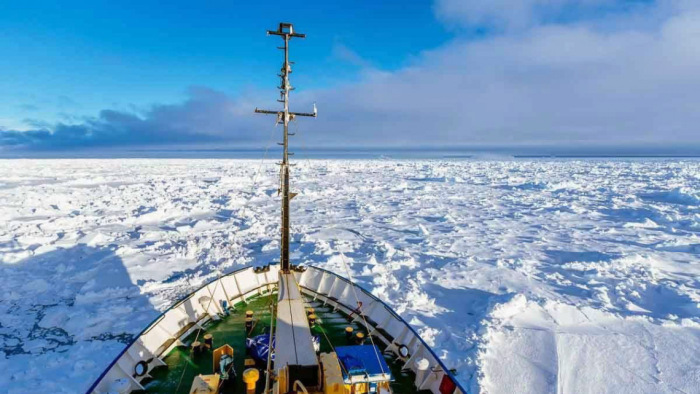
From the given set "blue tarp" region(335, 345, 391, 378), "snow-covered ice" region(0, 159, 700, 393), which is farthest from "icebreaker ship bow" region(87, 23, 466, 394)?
"snow-covered ice" region(0, 159, 700, 393)

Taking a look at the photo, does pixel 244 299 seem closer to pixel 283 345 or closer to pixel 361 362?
pixel 283 345

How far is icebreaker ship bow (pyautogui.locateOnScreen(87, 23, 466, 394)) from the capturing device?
17.4 feet

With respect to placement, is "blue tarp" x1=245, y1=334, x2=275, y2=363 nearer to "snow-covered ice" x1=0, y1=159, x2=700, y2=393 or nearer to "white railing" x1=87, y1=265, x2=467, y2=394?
"white railing" x1=87, y1=265, x2=467, y2=394

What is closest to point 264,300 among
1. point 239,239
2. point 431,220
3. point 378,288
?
point 378,288

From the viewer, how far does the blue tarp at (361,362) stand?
5.32m

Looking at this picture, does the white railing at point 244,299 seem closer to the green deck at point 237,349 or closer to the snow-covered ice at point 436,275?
the green deck at point 237,349

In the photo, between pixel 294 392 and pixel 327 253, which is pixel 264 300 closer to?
pixel 294 392

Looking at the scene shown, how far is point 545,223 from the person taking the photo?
2422 centimetres

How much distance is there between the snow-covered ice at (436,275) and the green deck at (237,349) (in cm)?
257

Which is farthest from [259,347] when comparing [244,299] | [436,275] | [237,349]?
[436,275]

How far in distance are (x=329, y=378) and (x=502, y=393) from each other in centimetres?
475

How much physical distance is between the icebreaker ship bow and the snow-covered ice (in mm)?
2302

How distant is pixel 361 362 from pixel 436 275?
30.8 ft

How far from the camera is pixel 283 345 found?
18.6ft
